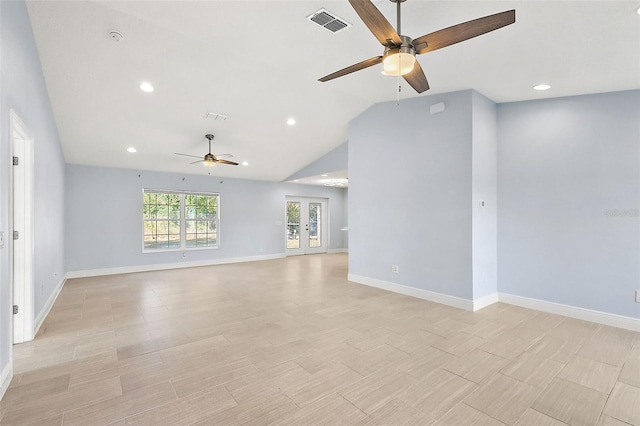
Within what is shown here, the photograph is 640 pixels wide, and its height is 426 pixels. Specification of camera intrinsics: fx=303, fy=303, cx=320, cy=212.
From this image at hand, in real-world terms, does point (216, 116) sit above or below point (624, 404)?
above

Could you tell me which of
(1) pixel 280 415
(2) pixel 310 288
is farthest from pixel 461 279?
(1) pixel 280 415

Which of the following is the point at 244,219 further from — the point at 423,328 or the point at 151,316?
the point at 423,328

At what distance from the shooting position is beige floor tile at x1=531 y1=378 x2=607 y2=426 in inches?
77.7

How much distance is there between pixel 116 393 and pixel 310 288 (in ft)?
11.8

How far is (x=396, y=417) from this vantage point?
195cm

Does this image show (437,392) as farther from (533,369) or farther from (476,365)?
(533,369)

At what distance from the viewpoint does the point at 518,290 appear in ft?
14.5

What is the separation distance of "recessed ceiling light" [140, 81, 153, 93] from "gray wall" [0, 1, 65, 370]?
3.53 feet

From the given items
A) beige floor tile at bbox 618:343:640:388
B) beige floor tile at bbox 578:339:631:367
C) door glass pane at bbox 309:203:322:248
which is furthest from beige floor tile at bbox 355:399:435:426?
door glass pane at bbox 309:203:322:248

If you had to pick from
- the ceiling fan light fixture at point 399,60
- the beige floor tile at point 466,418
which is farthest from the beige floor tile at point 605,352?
the ceiling fan light fixture at point 399,60

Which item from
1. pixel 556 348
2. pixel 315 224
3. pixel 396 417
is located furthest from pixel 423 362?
pixel 315 224

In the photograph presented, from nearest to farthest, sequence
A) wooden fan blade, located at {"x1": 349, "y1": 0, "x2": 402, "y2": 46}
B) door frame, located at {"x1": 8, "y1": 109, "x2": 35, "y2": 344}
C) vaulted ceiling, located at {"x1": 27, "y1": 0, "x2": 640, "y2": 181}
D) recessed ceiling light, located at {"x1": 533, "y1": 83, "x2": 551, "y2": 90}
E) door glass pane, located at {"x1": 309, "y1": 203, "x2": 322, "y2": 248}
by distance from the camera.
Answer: wooden fan blade, located at {"x1": 349, "y1": 0, "x2": 402, "y2": 46}, vaulted ceiling, located at {"x1": 27, "y1": 0, "x2": 640, "y2": 181}, door frame, located at {"x1": 8, "y1": 109, "x2": 35, "y2": 344}, recessed ceiling light, located at {"x1": 533, "y1": 83, "x2": 551, "y2": 90}, door glass pane, located at {"x1": 309, "y1": 203, "x2": 322, "y2": 248}

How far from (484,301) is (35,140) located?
607 cm

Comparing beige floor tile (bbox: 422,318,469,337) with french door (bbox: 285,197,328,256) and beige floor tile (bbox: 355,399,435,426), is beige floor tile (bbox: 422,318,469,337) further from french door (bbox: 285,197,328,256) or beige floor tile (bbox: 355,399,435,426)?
french door (bbox: 285,197,328,256)
